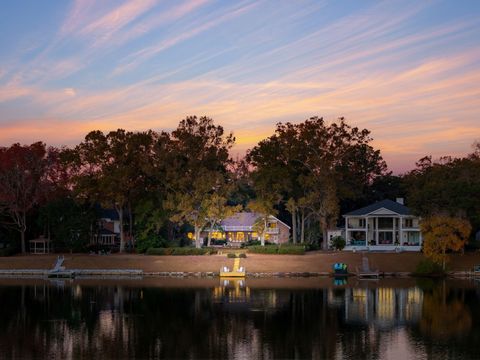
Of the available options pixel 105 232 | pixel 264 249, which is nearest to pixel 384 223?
pixel 264 249

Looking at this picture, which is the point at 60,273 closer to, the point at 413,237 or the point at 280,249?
the point at 280,249

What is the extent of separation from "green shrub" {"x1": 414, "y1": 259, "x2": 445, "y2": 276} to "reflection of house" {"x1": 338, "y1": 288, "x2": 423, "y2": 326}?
1541cm

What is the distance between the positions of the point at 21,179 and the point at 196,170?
24.0 m

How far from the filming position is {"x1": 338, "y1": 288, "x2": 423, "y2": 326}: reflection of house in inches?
1975

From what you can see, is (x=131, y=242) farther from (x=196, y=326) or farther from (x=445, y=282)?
(x=196, y=326)

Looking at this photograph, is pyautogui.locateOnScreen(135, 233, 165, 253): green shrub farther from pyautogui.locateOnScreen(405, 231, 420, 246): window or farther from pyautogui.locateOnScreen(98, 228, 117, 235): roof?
pyautogui.locateOnScreen(405, 231, 420, 246): window

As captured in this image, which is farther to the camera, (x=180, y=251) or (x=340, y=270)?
(x=180, y=251)

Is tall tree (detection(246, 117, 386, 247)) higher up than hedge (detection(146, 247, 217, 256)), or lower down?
higher up

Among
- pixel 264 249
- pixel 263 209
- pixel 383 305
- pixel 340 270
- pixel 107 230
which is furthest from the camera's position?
pixel 107 230

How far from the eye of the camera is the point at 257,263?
86.7 m

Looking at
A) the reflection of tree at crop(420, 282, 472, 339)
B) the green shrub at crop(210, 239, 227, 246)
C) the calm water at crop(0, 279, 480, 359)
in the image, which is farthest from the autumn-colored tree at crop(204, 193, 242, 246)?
the reflection of tree at crop(420, 282, 472, 339)

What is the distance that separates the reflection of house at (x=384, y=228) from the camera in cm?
9708

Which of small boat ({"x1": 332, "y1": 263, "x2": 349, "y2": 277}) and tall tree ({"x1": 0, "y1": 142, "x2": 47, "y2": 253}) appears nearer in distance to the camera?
small boat ({"x1": 332, "y1": 263, "x2": 349, "y2": 277})

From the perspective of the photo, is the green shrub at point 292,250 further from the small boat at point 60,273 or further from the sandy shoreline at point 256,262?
the small boat at point 60,273
